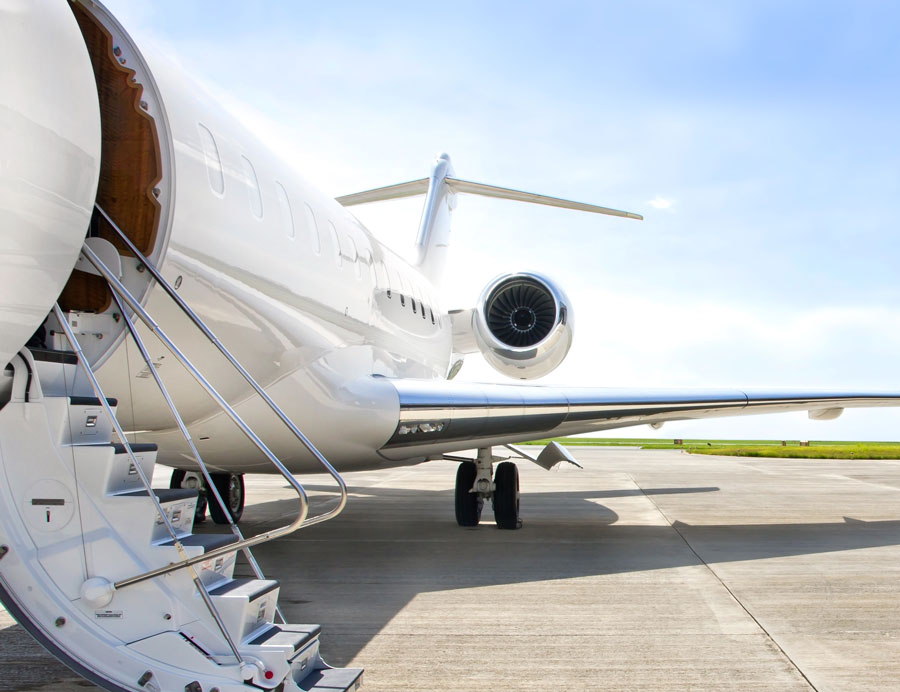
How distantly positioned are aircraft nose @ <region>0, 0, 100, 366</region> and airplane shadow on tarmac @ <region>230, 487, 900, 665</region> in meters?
2.51

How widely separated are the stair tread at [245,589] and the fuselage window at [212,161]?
2.40m

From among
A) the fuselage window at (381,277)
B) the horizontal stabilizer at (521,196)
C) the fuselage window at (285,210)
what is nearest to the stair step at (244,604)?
the fuselage window at (285,210)

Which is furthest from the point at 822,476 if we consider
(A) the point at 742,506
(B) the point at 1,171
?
(B) the point at 1,171

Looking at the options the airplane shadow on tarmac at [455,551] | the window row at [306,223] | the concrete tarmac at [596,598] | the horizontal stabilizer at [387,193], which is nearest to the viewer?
the concrete tarmac at [596,598]

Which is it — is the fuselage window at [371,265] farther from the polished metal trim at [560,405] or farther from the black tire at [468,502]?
the black tire at [468,502]

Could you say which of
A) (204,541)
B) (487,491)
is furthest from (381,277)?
(204,541)

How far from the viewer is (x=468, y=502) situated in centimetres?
1118

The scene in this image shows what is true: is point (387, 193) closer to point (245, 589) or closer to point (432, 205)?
point (432, 205)

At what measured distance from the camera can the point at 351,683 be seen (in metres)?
3.80

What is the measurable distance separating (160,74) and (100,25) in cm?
43

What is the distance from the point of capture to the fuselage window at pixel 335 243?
766cm

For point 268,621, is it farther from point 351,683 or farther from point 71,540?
point 71,540

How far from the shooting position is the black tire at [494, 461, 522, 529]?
10789 millimetres

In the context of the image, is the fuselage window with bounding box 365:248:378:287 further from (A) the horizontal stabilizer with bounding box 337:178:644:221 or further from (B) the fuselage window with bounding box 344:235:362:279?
(A) the horizontal stabilizer with bounding box 337:178:644:221
